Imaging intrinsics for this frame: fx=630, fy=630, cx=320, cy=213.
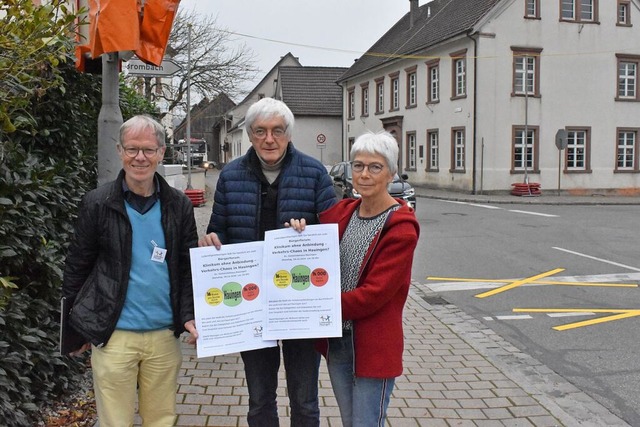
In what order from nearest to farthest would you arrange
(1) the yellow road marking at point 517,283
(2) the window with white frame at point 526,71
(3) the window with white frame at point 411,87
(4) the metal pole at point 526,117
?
1. (1) the yellow road marking at point 517,283
2. (4) the metal pole at point 526,117
3. (2) the window with white frame at point 526,71
4. (3) the window with white frame at point 411,87

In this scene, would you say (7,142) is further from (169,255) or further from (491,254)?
(491,254)

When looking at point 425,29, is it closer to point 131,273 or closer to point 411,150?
point 411,150

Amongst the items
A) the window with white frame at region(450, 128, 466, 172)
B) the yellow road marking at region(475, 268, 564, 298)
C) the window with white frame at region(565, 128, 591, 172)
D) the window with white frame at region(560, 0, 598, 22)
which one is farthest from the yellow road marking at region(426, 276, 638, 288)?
the window with white frame at region(560, 0, 598, 22)

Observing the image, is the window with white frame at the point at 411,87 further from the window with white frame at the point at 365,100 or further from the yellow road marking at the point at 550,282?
the yellow road marking at the point at 550,282

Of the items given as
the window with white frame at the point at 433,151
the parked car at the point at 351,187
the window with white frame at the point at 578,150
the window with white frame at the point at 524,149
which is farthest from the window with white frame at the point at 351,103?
the parked car at the point at 351,187

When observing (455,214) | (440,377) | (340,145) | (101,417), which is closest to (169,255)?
(101,417)

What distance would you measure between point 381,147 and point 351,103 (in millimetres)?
43210

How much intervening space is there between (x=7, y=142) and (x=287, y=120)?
1.60m

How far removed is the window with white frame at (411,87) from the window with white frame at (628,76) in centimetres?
1025

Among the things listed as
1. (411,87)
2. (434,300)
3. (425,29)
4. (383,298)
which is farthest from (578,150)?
(383,298)

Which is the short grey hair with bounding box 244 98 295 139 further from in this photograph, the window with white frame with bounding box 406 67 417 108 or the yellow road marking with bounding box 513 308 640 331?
the window with white frame with bounding box 406 67 417 108

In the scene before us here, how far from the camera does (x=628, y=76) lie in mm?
29828

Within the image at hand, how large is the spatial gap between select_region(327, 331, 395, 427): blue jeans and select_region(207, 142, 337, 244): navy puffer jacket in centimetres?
64

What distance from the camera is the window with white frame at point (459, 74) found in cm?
2939
